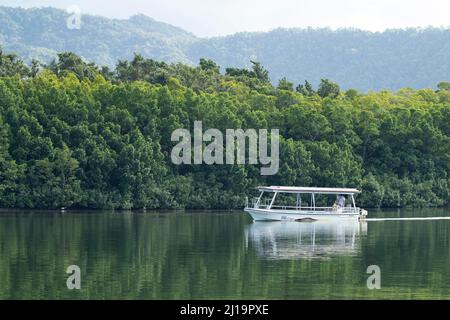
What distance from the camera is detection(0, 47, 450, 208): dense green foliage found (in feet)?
208

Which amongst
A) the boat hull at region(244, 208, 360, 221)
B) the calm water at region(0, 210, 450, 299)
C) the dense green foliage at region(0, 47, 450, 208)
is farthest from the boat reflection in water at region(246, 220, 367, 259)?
the dense green foliage at region(0, 47, 450, 208)

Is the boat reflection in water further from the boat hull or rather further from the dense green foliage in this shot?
the dense green foliage

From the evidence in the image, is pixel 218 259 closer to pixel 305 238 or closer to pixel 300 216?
pixel 305 238

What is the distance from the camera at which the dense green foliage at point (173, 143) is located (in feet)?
208

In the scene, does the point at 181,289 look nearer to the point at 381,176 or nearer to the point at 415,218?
the point at 415,218

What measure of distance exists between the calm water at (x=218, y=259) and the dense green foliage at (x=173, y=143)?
10.8 m

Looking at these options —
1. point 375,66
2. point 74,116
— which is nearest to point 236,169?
point 74,116

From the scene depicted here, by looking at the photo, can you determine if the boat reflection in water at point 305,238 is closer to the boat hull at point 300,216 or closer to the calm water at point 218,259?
the calm water at point 218,259

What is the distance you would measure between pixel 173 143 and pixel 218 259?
34.8 meters

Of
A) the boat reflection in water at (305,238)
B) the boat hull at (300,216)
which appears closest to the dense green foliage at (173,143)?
the boat hull at (300,216)

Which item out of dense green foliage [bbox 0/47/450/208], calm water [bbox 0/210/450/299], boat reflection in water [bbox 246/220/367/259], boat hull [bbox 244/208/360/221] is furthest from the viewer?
dense green foliage [bbox 0/47/450/208]

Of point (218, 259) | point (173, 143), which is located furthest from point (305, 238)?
point (173, 143)

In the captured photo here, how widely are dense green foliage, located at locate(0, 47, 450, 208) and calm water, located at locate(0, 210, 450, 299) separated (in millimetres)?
10761
